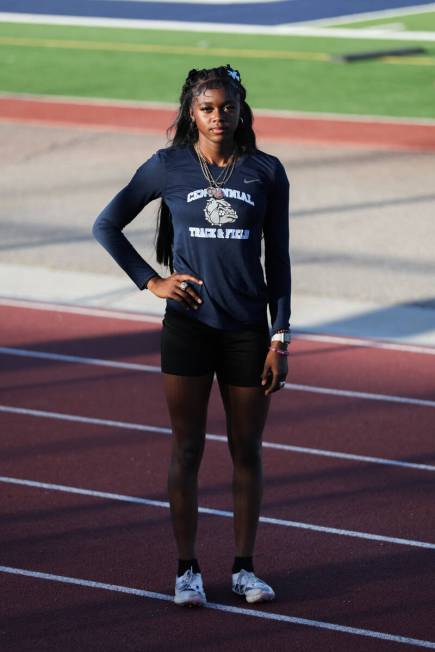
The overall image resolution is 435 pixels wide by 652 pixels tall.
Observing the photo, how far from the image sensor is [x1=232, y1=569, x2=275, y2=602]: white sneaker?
579 centimetres

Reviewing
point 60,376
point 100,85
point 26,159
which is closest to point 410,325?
point 60,376

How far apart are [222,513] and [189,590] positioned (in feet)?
3.83

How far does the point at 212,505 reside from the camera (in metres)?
7.01

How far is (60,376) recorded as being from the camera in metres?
9.18

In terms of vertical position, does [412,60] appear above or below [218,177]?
above

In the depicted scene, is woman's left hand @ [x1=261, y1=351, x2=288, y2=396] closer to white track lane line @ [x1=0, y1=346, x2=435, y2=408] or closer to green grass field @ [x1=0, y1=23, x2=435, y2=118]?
white track lane line @ [x1=0, y1=346, x2=435, y2=408]

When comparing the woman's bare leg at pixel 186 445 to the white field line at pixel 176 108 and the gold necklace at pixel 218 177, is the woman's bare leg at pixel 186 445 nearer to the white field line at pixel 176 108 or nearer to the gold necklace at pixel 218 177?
the gold necklace at pixel 218 177

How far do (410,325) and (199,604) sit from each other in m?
5.10

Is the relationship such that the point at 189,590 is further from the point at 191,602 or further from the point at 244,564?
the point at 244,564

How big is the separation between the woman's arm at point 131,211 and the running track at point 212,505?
57.7 inches

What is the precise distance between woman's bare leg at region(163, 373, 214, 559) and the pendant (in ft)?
2.47

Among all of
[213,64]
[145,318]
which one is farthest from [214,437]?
[213,64]

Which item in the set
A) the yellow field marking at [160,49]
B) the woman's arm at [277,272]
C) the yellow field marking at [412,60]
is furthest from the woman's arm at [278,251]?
the yellow field marking at [160,49]

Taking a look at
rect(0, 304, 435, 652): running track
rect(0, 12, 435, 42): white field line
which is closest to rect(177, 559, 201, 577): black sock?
rect(0, 304, 435, 652): running track
